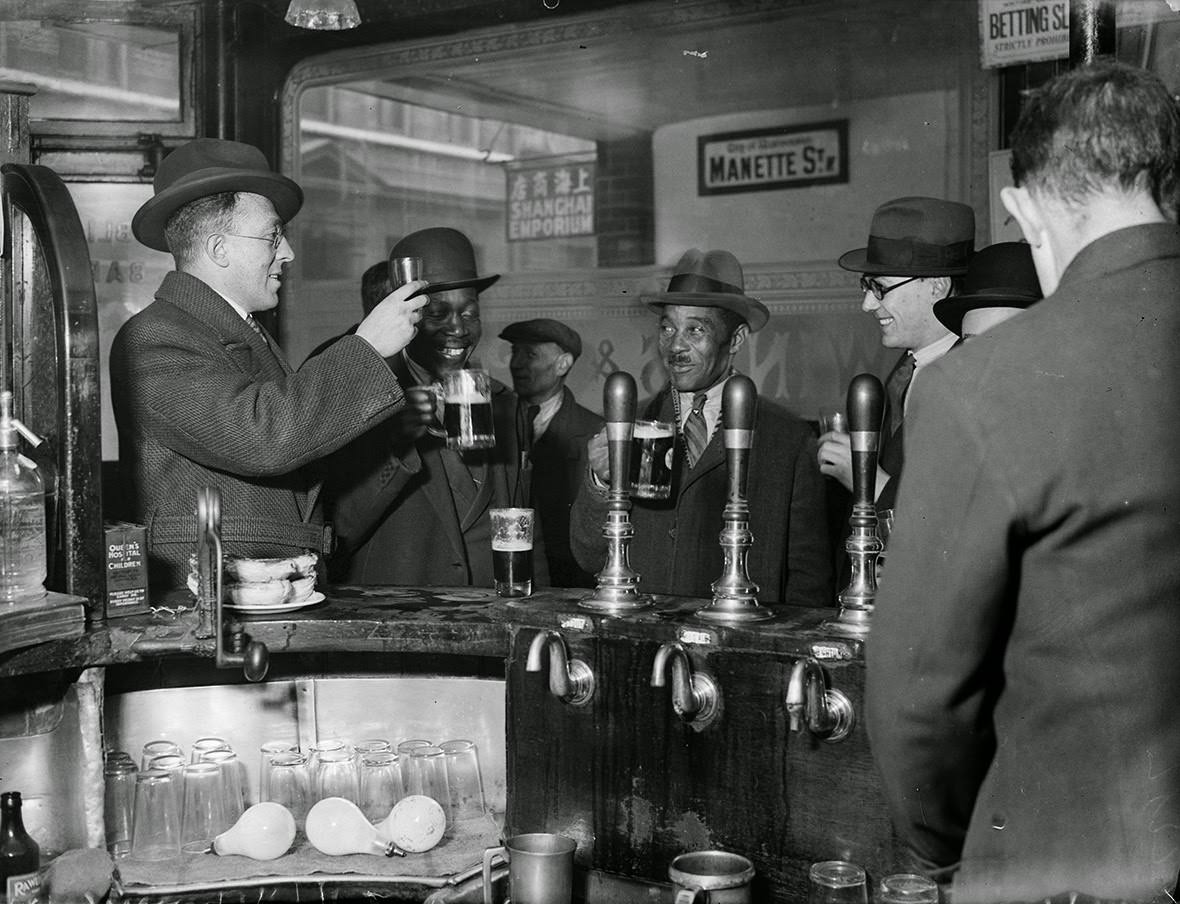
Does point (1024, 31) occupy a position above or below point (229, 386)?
above

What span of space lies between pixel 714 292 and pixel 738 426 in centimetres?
180

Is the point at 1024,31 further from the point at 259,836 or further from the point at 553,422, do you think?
the point at 259,836

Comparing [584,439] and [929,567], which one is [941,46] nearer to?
[584,439]

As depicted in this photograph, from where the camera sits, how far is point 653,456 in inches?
103

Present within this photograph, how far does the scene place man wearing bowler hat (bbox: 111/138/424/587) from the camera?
2.72 metres

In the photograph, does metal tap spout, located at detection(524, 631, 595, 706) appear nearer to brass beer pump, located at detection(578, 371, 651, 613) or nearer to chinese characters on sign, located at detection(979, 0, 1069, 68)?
brass beer pump, located at detection(578, 371, 651, 613)

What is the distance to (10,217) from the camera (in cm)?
265

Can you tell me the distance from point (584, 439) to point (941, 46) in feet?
8.76

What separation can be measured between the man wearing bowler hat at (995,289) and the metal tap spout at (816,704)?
1.61 metres

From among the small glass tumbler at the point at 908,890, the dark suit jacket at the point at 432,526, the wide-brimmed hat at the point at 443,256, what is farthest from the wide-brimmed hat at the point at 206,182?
the small glass tumbler at the point at 908,890

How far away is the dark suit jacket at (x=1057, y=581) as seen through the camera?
1.55 metres

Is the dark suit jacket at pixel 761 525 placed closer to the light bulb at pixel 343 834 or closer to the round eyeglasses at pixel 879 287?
the round eyeglasses at pixel 879 287

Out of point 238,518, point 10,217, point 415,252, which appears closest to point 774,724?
point 238,518

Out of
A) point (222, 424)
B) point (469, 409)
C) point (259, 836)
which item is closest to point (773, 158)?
point (469, 409)
